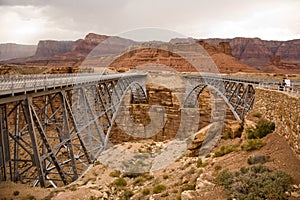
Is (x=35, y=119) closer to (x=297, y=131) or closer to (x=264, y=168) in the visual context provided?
(x=264, y=168)

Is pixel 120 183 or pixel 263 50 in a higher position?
pixel 263 50

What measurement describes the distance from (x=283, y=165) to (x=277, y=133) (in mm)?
3116

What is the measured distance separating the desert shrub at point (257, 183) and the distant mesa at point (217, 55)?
79800 mm

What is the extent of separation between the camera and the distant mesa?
305 ft

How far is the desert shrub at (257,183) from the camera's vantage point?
665 centimetres

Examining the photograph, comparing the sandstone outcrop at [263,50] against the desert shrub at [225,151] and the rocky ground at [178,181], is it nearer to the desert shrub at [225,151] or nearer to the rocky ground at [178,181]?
the desert shrub at [225,151]

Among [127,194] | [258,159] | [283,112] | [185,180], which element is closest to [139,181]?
[127,194]

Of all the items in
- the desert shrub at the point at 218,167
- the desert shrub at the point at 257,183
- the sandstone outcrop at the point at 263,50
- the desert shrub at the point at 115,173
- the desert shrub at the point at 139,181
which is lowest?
the desert shrub at the point at 115,173

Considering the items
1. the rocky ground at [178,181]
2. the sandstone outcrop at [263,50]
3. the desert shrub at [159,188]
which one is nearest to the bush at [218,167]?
the rocky ground at [178,181]

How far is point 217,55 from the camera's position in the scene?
100312mm

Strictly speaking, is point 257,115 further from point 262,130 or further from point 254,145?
point 254,145

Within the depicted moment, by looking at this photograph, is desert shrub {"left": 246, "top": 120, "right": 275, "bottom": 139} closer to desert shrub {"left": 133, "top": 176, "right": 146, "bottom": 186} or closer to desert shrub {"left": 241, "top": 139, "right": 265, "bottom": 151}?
desert shrub {"left": 241, "top": 139, "right": 265, "bottom": 151}

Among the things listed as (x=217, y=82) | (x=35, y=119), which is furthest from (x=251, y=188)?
(x=217, y=82)

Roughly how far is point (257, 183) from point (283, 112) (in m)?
4.59
